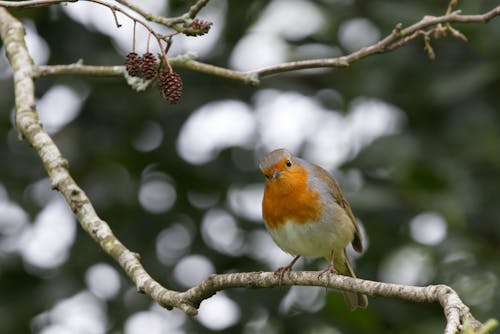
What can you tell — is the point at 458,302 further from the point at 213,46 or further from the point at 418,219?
the point at 213,46

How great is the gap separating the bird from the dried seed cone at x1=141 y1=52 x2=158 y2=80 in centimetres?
143

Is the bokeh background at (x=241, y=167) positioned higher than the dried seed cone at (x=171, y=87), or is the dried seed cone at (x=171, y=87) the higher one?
the dried seed cone at (x=171, y=87)

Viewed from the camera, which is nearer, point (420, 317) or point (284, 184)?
point (284, 184)

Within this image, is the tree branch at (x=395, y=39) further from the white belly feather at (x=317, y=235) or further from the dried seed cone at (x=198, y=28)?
the white belly feather at (x=317, y=235)

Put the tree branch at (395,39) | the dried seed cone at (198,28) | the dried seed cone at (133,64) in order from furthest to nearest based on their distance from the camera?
the tree branch at (395,39) → the dried seed cone at (133,64) → the dried seed cone at (198,28)

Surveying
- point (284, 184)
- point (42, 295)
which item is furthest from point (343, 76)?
point (42, 295)

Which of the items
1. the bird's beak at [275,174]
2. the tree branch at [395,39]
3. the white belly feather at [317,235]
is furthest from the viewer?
the bird's beak at [275,174]

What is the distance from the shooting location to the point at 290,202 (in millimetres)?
4695

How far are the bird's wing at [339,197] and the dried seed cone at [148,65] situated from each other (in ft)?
5.62

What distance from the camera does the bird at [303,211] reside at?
4.68 meters

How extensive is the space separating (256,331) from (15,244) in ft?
5.45

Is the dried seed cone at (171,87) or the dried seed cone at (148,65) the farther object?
the dried seed cone at (148,65)

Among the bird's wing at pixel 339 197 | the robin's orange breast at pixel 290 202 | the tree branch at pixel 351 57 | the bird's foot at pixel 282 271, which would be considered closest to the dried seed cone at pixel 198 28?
the tree branch at pixel 351 57

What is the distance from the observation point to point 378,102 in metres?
5.77
